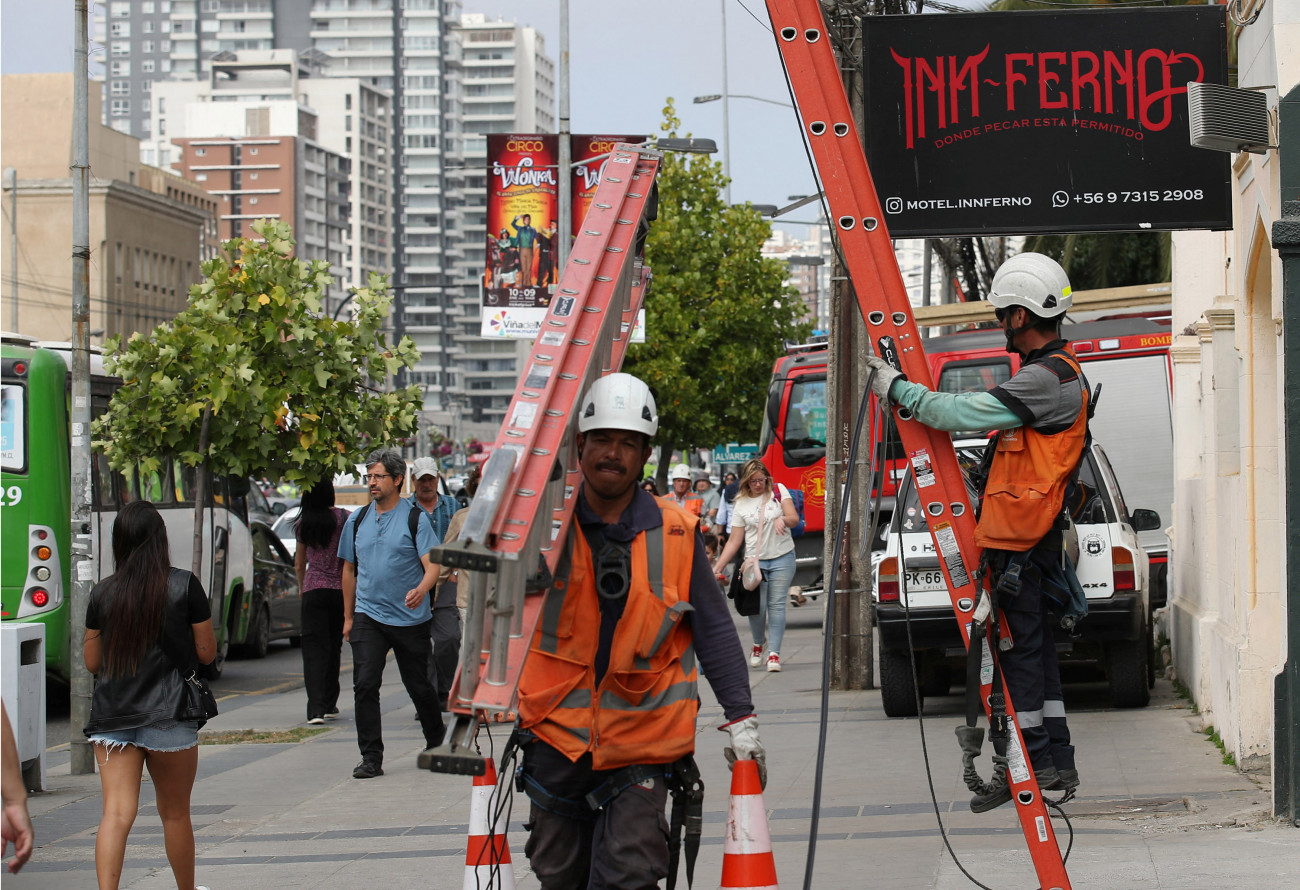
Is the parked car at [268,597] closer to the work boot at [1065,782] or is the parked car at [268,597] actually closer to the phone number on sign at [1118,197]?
the phone number on sign at [1118,197]

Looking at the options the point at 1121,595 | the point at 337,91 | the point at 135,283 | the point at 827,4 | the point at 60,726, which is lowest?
the point at 60,726

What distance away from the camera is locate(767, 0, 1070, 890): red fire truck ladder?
5.89m

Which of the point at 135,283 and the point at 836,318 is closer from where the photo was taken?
the point at 836,318

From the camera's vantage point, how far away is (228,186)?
15762 cm

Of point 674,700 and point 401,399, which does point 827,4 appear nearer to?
point 401,399

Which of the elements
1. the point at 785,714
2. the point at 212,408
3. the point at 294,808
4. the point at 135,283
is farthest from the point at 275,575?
the point at 135,283

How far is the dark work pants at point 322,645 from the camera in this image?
508 inches

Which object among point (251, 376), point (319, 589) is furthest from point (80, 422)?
point (319, 589)

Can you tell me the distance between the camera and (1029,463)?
578cm

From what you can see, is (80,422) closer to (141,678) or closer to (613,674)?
(141,678)

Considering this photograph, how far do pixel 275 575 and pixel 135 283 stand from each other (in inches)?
3139

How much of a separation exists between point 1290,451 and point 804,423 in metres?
17.1

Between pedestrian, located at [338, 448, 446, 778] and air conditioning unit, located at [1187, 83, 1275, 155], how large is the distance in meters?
5.23

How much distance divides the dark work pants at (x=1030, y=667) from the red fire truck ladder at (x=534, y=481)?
1.72 meters
